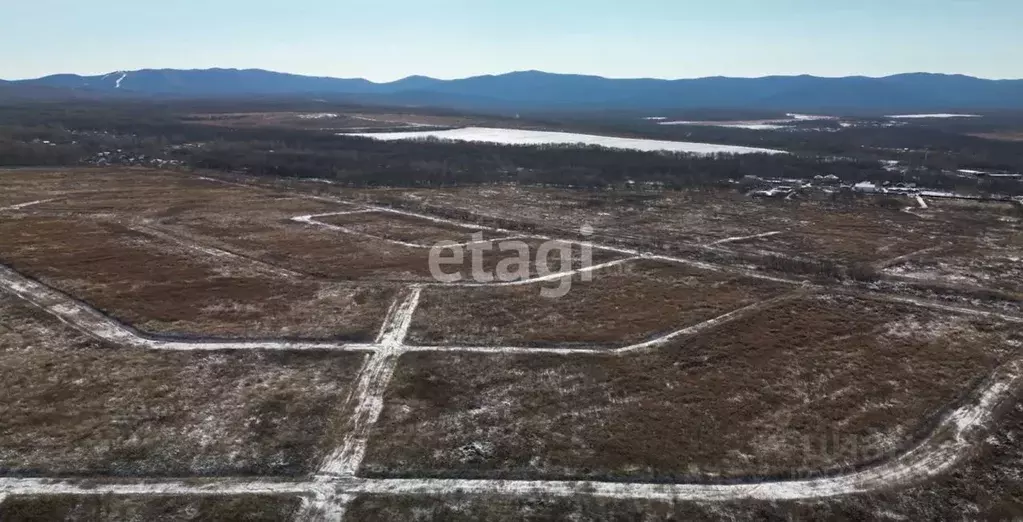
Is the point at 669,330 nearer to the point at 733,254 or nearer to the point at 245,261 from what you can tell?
the point at 733,254

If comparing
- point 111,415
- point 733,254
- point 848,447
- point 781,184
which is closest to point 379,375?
point 111,415

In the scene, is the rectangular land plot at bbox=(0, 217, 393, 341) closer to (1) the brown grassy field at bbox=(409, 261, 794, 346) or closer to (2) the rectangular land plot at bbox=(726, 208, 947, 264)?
(1) the brown grassy field at bbox=(409, 261, 794, 346)

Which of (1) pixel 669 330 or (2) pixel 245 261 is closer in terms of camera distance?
(1) pixel 669 330

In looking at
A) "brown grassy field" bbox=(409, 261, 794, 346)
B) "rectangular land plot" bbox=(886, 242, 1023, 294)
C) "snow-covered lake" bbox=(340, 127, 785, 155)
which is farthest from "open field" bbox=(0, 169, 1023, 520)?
"snow-covered lake" bbox=(340, 127, 785, 155)

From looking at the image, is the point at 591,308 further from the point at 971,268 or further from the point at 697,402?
the point at 971,268

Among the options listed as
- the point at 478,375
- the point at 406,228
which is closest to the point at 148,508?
the point at 478,375
